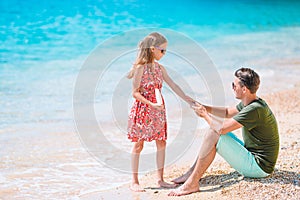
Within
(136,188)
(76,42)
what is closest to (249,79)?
(136,188)

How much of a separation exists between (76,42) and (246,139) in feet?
32.3

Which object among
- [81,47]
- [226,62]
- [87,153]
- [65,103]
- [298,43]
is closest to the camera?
[87,153]

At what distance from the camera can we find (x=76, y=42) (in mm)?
12984

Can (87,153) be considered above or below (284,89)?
below

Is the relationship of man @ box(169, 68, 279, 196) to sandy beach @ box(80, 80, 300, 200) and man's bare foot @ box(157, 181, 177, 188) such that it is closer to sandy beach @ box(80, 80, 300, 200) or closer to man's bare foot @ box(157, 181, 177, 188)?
sandy beach @ box(80, 80, 300, 200)

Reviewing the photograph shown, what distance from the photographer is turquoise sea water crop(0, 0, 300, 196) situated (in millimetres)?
6387

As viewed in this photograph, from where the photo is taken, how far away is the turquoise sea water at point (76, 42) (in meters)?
6.39

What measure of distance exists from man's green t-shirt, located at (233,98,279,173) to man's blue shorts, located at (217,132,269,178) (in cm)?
5

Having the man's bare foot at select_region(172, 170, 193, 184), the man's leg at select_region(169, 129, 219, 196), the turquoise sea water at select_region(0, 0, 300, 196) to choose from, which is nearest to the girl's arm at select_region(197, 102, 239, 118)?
the man's leg at select_region(169, 129, 219, 196)

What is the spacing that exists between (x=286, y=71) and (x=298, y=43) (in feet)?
14.1

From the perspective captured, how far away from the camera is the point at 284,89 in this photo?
26.0 feet

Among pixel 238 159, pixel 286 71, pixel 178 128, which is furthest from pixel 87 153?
pixel 286 71

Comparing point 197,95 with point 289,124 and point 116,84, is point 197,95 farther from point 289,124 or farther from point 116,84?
point 289,124

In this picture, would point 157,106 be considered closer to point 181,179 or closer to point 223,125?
point 223,125
